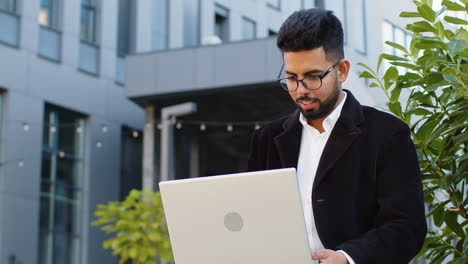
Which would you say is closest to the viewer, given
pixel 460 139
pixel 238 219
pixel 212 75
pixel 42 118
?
pixel 238 219

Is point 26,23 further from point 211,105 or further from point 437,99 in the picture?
point 437,99

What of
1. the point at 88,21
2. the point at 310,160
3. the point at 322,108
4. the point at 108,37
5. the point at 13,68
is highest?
the point at 88,21

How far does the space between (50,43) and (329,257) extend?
1602cm

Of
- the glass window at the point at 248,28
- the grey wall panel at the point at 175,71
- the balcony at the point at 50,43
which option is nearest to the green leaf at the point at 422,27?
the grey wall panel at the point at 175,71

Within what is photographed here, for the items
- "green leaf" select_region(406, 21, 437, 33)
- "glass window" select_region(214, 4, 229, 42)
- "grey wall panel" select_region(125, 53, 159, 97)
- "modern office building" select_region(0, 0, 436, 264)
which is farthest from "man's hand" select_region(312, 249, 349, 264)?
"glass window" select_region(214, 4, 229, 42)

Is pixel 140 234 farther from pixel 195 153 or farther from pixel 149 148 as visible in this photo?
pixel 195 153

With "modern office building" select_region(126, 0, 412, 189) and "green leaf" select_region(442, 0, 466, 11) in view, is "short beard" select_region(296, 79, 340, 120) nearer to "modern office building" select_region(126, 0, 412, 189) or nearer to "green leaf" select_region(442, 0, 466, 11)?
"green leaf" select_region(442, 0, 466, 11)

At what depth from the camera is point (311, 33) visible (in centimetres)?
234

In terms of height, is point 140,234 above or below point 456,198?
below

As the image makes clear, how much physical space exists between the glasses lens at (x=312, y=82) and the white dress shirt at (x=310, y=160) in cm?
16

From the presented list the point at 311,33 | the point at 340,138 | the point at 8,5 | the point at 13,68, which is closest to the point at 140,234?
the point at 13,68

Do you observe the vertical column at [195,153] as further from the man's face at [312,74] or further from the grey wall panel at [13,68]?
the man's face at [312,74]

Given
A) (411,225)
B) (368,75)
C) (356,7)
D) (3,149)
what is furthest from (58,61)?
(411,225)

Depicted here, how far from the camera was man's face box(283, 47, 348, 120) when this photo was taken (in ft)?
7.72
